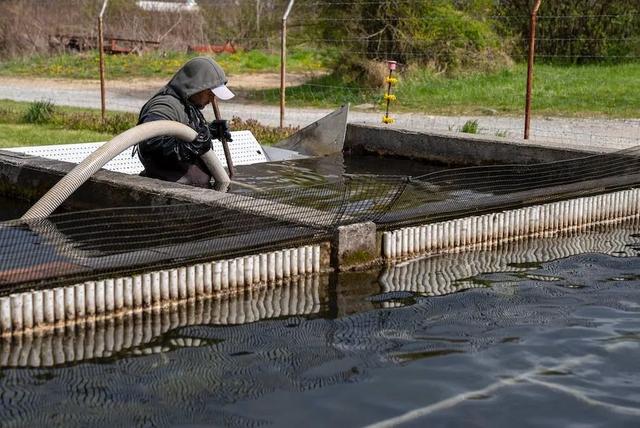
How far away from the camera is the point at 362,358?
6.29 m

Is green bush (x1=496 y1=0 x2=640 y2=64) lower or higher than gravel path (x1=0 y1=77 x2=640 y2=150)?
higher

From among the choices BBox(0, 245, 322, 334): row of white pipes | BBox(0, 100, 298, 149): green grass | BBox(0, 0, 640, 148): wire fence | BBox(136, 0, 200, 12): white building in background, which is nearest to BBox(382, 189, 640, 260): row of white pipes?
BBox(0, 245, 322, 334): row of white pipes

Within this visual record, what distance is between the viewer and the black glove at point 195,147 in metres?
9.35

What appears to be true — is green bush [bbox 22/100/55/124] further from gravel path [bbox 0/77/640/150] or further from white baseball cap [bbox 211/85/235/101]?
white baseball cap [bbox 211/85/235/101]

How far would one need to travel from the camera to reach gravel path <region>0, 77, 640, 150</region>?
1777cm

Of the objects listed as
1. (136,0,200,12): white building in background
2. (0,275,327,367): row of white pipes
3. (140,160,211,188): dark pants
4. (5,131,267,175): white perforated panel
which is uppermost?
(136,0,200,12): white building in background

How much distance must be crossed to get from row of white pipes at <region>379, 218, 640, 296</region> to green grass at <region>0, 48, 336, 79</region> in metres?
22.8

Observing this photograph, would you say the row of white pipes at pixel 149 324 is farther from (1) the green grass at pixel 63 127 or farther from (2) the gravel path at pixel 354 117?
(1) the green grass at pixel 63 127

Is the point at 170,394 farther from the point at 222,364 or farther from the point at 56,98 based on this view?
the point at 56,98

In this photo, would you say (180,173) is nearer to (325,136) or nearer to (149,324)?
(149,324)

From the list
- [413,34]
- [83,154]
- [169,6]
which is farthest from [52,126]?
[169,6]

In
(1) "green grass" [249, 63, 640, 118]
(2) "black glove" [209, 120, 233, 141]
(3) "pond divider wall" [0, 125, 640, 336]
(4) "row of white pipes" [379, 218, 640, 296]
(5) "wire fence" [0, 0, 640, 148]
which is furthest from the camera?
(1) "green grass" [249, 63, 640, 118]

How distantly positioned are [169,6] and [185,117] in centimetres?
3385

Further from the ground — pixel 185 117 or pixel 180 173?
pixel 185 117
